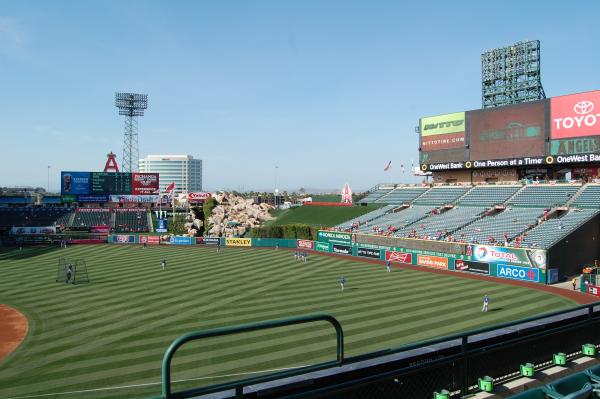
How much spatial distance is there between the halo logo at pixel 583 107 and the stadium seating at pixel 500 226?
1081cm

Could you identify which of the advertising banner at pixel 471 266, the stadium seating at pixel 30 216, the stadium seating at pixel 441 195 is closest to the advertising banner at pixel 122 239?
the stadium seating at pixel 30 216

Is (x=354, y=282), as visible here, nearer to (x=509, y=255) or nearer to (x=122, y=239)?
(x=509, y=255)

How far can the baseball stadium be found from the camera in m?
6.60

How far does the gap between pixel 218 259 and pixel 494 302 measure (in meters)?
30.7

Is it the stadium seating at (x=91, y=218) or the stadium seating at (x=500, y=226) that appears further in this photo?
the stadium seating at (x=91, y=218)

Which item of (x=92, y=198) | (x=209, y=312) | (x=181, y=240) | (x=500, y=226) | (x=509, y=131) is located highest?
(x=509, y=131)

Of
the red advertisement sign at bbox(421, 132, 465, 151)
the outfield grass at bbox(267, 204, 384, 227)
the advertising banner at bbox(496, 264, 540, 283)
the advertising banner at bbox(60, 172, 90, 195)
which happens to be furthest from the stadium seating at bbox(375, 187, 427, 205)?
the advertising banner at bbox(60, 172, 90, 195)

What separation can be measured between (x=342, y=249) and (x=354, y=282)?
17.2 m

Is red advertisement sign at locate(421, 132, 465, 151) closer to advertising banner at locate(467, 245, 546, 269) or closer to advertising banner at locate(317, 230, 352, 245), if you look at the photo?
advertising banner at locate(317, 230, 352, 245)

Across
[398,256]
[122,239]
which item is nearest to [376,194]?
[398,256]

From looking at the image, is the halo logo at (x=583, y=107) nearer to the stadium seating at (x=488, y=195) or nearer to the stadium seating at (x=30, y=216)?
the stadium seating at (x=488, y=195)

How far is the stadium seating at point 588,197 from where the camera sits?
4171 cm

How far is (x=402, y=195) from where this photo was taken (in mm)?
66562

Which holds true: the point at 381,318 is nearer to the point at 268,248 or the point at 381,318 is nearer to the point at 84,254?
the point at 268,248
